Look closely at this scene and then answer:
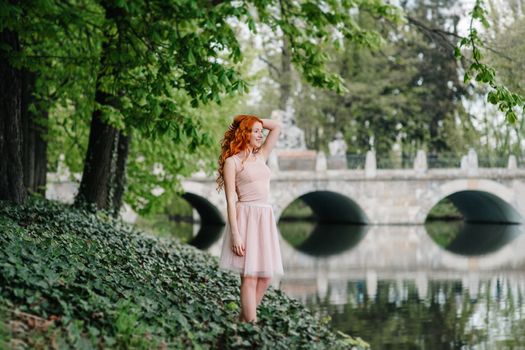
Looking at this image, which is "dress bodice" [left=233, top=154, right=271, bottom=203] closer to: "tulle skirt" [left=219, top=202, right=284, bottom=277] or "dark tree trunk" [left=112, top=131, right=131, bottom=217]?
"tulle skirt" [left=219, top=202, right=284, bottom=277]

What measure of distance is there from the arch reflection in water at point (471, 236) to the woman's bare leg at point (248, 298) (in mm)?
16366

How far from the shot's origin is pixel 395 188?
113 feet

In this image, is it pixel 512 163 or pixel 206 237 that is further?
pixel 512 163

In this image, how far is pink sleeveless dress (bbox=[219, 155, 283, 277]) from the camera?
243 inches

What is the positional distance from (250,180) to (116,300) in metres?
1.38

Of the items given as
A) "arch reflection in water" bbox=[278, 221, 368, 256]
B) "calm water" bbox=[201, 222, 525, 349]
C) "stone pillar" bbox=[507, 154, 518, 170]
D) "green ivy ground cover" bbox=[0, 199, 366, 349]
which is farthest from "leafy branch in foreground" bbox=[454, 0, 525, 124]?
"stone pillar" bbox=[507, 154, 518, 170]

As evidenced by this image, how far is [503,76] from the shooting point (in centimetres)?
1482

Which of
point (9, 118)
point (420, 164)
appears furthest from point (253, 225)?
point (420, 164)

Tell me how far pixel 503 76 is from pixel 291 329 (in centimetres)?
950

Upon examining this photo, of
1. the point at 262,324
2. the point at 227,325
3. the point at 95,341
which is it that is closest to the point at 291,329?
the point at 262,324

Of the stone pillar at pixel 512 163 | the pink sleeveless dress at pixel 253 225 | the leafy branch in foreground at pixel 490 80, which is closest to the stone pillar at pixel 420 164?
the stone pillar at pixel 512 163

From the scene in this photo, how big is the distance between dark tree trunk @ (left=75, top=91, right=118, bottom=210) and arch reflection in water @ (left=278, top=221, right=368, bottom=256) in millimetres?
10016

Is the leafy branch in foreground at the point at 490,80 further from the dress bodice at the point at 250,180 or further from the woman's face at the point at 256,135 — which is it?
the dress bodice at the point at 250,180

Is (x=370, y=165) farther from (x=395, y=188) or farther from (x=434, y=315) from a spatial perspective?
(x=434, y=315)
